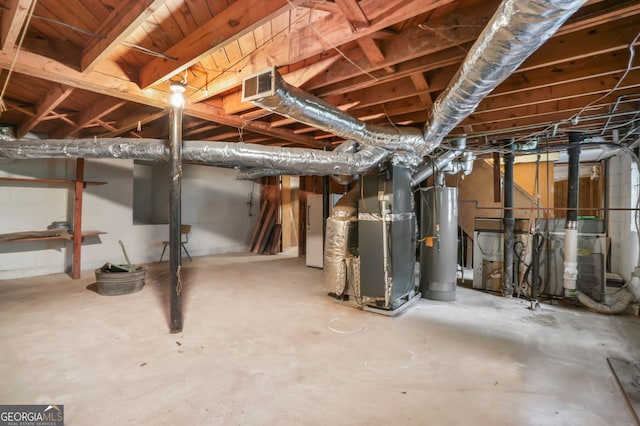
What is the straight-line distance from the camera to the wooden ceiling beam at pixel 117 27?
1.53m

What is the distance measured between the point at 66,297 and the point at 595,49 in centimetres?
533

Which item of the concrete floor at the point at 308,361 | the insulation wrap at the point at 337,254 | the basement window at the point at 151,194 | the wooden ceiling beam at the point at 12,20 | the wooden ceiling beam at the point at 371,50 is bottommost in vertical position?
the concrete floor at the point at 308,361

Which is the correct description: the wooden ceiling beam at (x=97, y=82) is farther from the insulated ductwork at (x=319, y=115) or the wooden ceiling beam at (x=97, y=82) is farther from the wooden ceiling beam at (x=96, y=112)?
the insulated ductwork at (x=319, y=115)

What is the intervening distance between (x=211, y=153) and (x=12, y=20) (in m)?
1.48

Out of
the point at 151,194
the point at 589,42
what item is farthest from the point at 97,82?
the point at 151,194

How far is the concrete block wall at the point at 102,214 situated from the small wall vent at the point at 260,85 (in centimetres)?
438

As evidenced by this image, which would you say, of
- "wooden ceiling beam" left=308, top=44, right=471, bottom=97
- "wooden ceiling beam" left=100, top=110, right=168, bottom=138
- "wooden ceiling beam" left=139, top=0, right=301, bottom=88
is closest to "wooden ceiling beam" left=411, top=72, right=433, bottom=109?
"wooden ceiling beam" left=308, top=44, right=471, bottom=97

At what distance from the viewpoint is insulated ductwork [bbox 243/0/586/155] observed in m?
1.18

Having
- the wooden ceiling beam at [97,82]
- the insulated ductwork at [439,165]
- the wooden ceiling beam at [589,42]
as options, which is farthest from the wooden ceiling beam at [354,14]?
the insulated ductwork at [439,165]

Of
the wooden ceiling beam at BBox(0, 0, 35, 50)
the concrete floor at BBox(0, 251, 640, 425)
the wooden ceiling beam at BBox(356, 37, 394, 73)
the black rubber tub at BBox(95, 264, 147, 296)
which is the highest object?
the wooden ceiling beam at BBox(356, 37, 394, 73)

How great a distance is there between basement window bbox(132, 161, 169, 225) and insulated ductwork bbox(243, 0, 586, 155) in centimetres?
498

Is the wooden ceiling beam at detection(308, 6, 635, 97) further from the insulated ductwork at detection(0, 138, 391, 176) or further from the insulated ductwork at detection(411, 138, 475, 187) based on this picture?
the insulated ductwork at detection(411, 138, 475, 187)

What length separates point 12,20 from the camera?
1.60 meters

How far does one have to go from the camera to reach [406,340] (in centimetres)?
257
